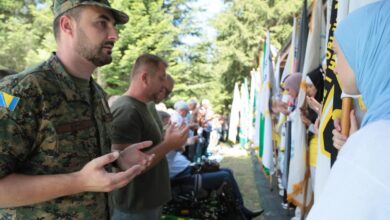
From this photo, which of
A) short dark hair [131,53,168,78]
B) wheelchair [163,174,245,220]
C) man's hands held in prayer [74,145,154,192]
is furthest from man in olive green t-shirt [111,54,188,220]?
wheelchair [163,174,245,220]

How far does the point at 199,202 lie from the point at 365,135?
3.24 metres

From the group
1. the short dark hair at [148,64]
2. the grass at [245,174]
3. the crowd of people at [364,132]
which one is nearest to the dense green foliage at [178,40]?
the grass at [245,174]

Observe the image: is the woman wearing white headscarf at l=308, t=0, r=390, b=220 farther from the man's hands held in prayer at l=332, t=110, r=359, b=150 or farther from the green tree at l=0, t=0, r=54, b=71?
the green tree at l=0, t=0, r=54, b=71

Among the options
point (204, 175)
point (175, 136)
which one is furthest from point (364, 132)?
point (204, 175)

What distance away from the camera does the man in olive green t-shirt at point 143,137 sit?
2.25 metres

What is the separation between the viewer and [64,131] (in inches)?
55.7

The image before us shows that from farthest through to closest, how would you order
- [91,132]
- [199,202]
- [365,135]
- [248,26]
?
[248,26] → [199,202] → [91,132] → [365,135]

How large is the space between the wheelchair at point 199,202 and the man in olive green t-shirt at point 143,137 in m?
1.17

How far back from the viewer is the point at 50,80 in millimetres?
1420

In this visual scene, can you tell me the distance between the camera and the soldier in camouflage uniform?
125 cm

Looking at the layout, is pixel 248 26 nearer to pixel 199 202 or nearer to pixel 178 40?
pixel 178 40

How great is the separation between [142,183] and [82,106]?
1.05 meters

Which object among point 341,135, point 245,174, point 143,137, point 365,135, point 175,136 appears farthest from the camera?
point 245,174

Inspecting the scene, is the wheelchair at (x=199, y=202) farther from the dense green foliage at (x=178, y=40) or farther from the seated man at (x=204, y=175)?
the dense green foliage at (x=178, y=40)
